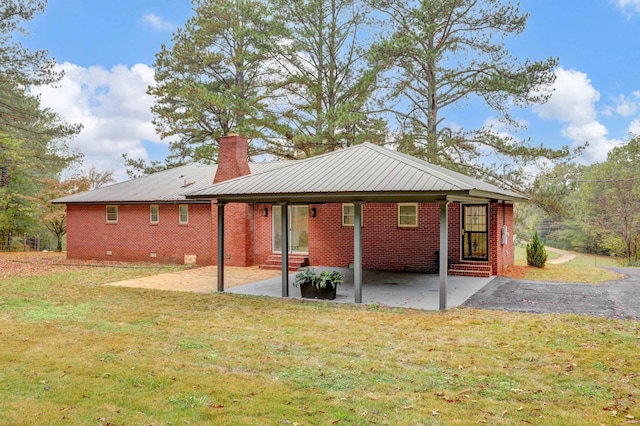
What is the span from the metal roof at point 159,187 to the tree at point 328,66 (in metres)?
3.10

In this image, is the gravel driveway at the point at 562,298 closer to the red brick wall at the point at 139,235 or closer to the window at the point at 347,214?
the window at the point at 347,214

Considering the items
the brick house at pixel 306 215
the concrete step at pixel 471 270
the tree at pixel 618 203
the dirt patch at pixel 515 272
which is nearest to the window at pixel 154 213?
the brick house at pixel 306 215

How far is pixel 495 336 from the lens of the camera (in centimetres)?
671

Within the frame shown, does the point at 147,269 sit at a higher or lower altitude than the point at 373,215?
lower

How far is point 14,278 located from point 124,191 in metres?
6.86

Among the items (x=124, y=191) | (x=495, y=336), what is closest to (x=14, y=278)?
(x=124, y=191)

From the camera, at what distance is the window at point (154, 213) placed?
17.9m

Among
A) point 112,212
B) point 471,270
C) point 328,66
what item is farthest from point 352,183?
point 112,212

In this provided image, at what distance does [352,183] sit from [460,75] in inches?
502

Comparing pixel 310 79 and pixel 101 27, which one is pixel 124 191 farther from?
pixel 310 79

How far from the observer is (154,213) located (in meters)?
18.0

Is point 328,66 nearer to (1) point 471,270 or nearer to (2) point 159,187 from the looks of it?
(2) point 159,187

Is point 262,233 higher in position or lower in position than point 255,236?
higher

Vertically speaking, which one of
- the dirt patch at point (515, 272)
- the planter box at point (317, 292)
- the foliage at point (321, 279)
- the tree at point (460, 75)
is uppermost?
the tree at point (460, 75)
